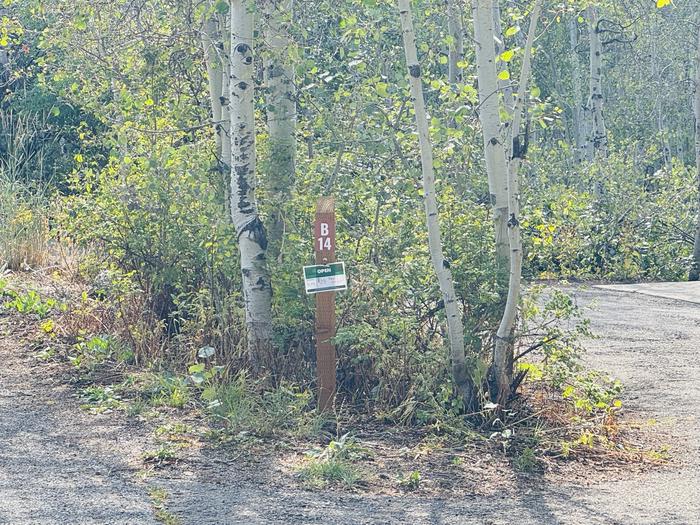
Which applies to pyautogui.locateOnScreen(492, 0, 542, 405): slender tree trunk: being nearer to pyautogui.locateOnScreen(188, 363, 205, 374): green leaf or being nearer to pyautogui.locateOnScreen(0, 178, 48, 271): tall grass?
pyautogui.locateOnScreen(188, 363, 205, 374): green leaf

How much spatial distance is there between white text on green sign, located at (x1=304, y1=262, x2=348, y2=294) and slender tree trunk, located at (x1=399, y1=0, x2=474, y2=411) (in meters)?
0.64

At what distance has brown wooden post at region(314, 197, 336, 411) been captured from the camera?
312 inches

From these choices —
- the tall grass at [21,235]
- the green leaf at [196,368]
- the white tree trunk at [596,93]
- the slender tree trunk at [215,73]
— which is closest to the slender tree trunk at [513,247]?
the green leaf at [196,368]

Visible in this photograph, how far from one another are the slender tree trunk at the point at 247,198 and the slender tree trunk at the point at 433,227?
152 cm

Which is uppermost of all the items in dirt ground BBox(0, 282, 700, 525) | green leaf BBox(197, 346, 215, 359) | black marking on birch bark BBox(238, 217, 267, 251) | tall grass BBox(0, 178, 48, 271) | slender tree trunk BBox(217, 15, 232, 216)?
slender tree trunk BBox(217, 15, 232, 216)

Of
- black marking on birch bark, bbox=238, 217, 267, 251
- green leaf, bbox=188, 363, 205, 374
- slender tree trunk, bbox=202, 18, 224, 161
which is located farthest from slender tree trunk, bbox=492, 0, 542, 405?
slender tree trunk, bbox=202, 18, 224, 161

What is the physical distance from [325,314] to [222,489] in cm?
198

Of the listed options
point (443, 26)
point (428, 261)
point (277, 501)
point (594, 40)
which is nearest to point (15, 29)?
point (443, 26)

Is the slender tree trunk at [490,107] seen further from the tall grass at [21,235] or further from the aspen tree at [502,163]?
the tall grass at [21,235]

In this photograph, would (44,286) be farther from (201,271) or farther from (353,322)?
(353,322)

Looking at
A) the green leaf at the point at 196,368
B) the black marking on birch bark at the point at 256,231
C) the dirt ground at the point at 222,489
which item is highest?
the black marking on birch bark at the point at 256,231

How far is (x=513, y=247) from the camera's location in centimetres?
763

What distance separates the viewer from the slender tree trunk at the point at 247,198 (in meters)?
8.62

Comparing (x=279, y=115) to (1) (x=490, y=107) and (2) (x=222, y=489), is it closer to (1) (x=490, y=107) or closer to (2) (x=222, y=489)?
(1) (x=490, y=107)
